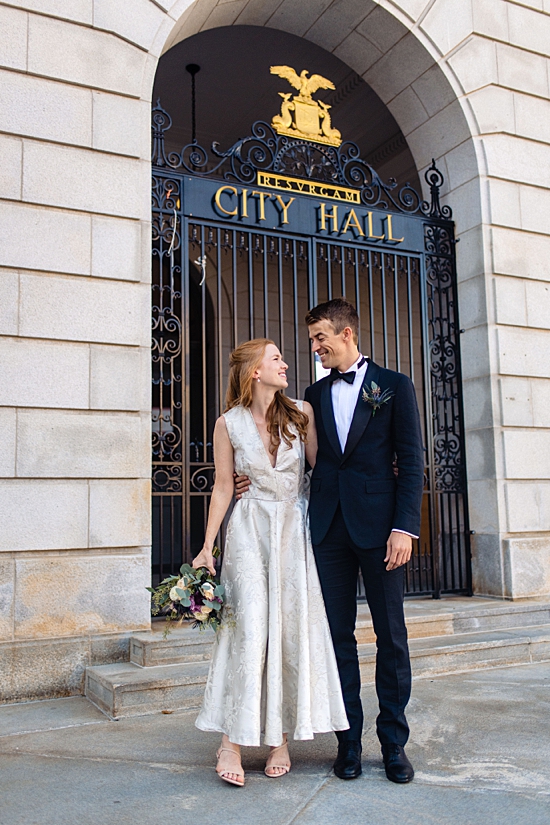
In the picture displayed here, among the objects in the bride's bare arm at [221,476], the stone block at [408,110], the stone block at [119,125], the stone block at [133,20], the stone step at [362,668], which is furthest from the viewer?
the stone block at [408,110]

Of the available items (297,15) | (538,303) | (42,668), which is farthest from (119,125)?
(538,303)

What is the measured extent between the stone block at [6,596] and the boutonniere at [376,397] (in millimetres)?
2830

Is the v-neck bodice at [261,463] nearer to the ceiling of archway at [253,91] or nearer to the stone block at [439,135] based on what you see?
the stone block at [439,135]

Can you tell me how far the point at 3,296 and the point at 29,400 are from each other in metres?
0.75

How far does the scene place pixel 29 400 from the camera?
17.2ft

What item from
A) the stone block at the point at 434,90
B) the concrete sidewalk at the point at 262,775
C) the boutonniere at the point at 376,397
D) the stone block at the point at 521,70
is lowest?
the concrete sidewalk at the point at 262,775

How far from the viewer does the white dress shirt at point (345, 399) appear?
3.75 metres

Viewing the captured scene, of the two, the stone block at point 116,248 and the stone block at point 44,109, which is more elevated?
the stone block at point 44,109

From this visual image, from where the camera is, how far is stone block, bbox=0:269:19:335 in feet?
17.2

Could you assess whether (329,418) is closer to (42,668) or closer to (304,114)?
(42,668)

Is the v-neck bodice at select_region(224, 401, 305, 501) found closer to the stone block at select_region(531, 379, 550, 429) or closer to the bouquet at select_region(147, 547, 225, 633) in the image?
the bouquet at select_region(147, 547, 225, 633)

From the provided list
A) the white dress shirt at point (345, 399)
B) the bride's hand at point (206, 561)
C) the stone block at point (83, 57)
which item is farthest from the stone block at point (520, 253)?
the bride's hand at point (206, 561)

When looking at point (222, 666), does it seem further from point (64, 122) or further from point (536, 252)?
point (536, 252)

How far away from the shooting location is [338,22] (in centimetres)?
762
